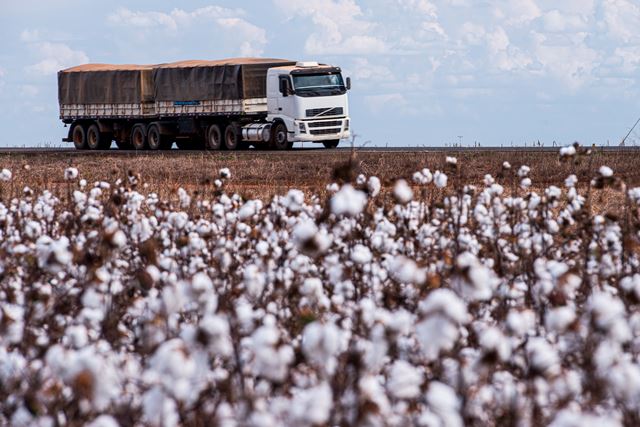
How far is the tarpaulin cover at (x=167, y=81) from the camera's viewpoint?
37.9 metres

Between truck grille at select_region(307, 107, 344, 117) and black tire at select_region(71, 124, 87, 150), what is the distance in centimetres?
1340

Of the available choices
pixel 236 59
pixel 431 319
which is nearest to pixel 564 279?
pixel 431 319

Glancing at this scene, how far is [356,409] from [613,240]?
3.64m

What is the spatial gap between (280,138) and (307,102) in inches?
68.5

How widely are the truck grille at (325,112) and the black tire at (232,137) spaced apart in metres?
3.55

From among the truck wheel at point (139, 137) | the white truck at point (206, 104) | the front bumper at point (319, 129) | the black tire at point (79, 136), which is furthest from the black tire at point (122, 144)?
the front bumper at point (319, 129)

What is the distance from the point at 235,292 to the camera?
6102 millimetres

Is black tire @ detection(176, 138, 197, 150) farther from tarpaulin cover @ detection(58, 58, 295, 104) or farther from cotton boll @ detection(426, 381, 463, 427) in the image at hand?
cotton boll @ detection(426, 381, 463, 427)

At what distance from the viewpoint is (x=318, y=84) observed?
35125 mm

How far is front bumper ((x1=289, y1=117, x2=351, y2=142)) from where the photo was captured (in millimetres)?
34875

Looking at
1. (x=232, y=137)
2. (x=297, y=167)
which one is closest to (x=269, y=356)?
(x=297, y=167)

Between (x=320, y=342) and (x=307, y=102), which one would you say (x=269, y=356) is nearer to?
(x=320, y=342)

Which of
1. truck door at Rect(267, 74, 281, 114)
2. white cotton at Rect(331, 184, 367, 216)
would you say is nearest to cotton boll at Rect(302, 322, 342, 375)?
white cotton at Rect(331, 184, 367, 216)

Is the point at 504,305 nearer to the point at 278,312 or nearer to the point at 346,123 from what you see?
the point at 278,312
